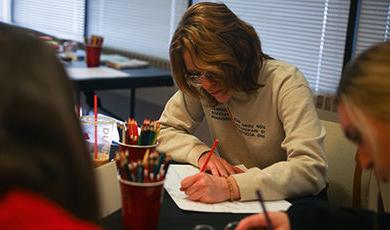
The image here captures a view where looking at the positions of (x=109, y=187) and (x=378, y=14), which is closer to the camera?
(x=109, y=187)

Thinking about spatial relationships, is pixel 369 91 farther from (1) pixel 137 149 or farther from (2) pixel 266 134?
(2) pixel 266 134

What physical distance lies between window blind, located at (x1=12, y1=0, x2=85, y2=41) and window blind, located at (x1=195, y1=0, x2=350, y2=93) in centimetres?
228

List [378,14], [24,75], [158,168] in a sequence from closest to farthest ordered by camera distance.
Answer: [24,75] < [158,168] < [378,14]

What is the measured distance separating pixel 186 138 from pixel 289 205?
48 centimetres

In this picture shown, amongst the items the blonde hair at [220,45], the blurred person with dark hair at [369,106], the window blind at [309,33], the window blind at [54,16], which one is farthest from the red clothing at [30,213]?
the window blind at [54,16]

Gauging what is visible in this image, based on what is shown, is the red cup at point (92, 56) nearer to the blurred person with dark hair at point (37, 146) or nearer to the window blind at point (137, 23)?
the window blind at point (137, 23)

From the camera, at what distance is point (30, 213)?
0.61 m

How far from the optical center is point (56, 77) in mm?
643

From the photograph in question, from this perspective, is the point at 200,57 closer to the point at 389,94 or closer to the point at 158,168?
the point at 158,168

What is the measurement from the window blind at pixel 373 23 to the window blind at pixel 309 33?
88mm

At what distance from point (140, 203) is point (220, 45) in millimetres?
631

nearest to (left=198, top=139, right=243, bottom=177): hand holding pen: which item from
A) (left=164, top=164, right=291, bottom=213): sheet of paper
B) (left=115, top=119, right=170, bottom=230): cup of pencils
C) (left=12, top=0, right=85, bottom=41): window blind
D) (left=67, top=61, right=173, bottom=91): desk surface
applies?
(left=164, top=164, right=291, bottom=213): sheet of paper

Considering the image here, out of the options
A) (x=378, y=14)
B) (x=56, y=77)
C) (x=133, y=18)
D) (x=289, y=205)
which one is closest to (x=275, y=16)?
(x=378, y=14)

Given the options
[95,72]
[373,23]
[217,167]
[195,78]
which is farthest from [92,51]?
[217,167]
